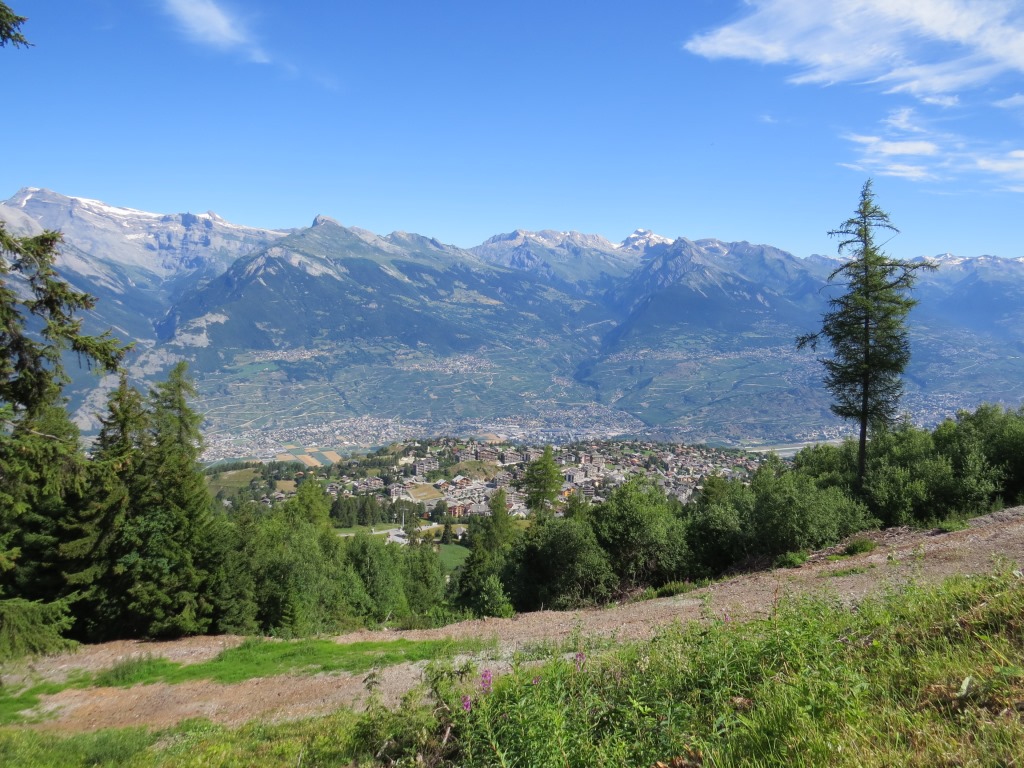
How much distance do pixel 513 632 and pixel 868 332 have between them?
1449cm

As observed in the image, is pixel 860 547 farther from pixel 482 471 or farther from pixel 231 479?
pixel 231 479

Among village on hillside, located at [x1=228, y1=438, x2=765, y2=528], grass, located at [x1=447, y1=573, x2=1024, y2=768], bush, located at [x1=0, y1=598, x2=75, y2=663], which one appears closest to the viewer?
grass, located at [x1=447, y1=573, x2=1024, y2=768]

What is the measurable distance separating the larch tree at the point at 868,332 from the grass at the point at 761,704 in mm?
14142

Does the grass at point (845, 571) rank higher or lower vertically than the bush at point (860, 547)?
higher

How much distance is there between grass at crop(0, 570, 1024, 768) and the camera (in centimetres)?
320

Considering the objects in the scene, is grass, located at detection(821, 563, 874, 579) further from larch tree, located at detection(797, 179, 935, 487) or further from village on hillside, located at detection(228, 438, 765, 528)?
village on hillside, located at detection(228, 438, 765, 528)

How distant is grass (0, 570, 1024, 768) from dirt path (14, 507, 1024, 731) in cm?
303

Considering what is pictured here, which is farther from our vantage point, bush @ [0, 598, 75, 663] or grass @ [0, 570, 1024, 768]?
bush @ [0, 598, 75, 663]

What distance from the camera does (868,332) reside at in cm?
1803

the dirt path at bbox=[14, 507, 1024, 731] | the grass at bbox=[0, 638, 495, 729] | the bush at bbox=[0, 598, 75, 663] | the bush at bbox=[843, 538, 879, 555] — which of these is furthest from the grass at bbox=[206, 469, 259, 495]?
the bush at bbox=[843, 538, 879, 555]

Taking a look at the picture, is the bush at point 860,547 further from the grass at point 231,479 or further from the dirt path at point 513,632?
the grass at point 231,479

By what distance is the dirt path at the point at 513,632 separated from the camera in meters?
10.1

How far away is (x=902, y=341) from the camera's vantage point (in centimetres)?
1795

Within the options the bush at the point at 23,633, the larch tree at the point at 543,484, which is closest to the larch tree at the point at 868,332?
the bush at the point at 23,633
